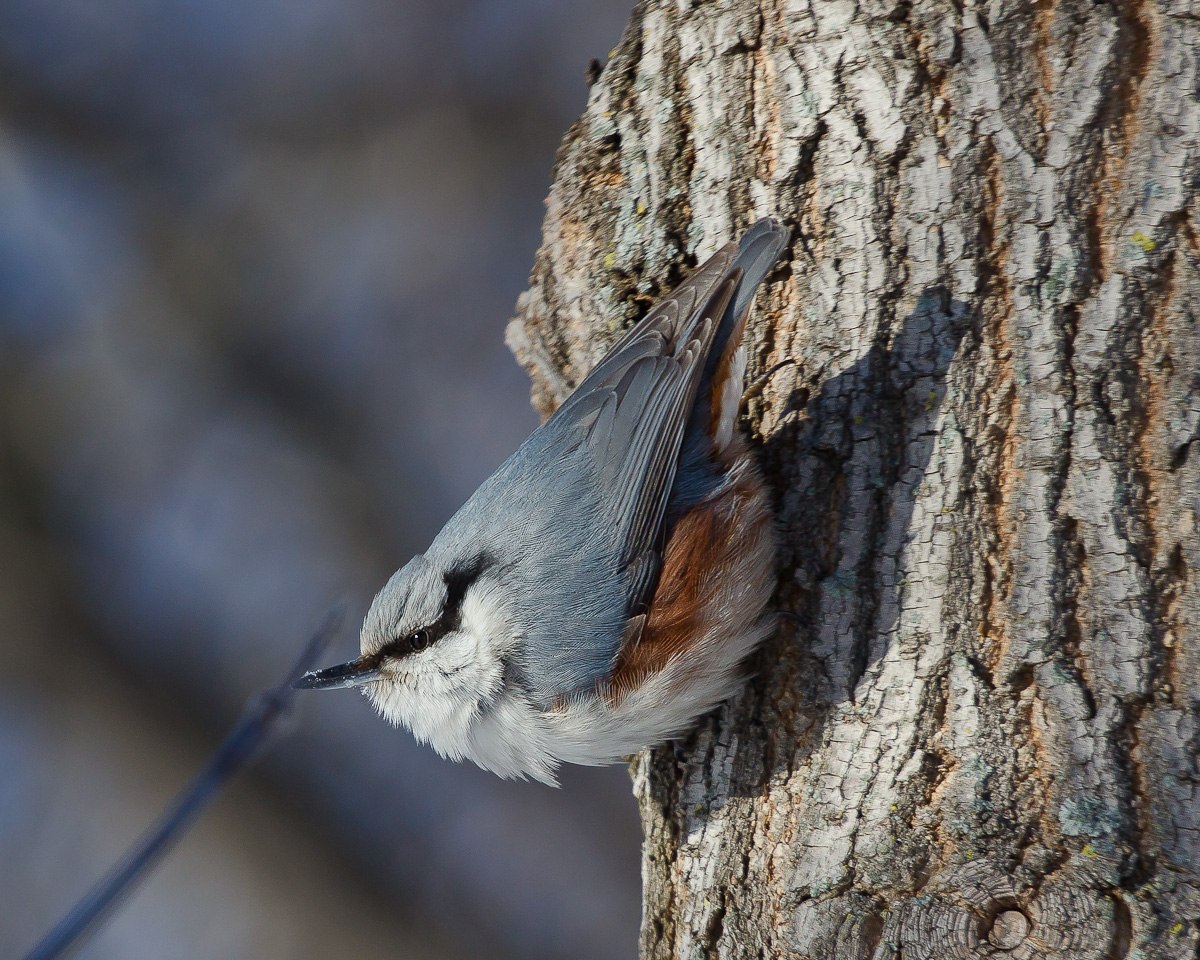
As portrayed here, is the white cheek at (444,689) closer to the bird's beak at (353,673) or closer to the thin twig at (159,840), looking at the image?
the bird's beak at (353,673)

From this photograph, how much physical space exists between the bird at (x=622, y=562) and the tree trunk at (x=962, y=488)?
90 mm

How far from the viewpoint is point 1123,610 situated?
1.65 meters

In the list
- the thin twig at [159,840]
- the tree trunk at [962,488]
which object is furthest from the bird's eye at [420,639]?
the thin twig at [159,840]

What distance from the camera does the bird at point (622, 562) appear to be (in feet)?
6.60

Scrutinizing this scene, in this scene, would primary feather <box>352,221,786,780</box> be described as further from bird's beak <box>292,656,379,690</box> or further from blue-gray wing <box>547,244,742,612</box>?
bird's beak <box>292,656,379,690</box>

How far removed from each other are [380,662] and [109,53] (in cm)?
381

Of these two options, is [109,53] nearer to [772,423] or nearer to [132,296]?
[132,296]

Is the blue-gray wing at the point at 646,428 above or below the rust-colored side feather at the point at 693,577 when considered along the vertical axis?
above

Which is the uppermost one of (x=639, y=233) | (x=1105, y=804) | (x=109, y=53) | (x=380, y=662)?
(x=109, y=53)

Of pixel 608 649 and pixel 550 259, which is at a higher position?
pixel 550 259

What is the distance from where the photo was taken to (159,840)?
2.03ft

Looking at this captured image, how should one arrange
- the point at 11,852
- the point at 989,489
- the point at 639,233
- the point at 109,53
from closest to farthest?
the point at 989,489 → the point at 639,233 → the point at 11,852 → the point at 109,53

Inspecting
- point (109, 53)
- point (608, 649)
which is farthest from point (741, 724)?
point (109, 53)

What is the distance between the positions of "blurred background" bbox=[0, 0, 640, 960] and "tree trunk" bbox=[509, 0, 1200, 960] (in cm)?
263
